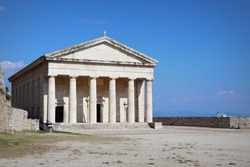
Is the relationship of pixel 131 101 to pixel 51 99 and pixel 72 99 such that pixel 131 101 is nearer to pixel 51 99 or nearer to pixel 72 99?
pixel 72 99

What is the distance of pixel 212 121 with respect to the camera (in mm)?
46875

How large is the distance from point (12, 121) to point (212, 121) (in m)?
27.4

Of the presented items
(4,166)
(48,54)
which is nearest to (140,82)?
(48,54)

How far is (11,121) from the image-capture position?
1051 inches

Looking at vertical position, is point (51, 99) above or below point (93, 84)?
below

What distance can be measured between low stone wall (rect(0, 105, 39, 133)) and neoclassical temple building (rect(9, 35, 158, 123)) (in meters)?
9.45

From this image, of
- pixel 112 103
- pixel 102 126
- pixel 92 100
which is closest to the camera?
pixel 102 126

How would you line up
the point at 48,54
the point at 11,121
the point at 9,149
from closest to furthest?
the point at 9,149
the point at 11,121
the point at 48,54

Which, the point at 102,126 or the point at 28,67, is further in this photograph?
the point at 28,67

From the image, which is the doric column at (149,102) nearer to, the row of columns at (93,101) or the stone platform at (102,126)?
the row of columns at (93,101)

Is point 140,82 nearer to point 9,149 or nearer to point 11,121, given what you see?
point 11,121

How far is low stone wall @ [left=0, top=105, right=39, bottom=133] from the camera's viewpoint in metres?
24.5

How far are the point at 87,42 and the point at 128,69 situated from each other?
651 centimetres

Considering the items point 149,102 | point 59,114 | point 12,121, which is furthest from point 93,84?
point 12,121
